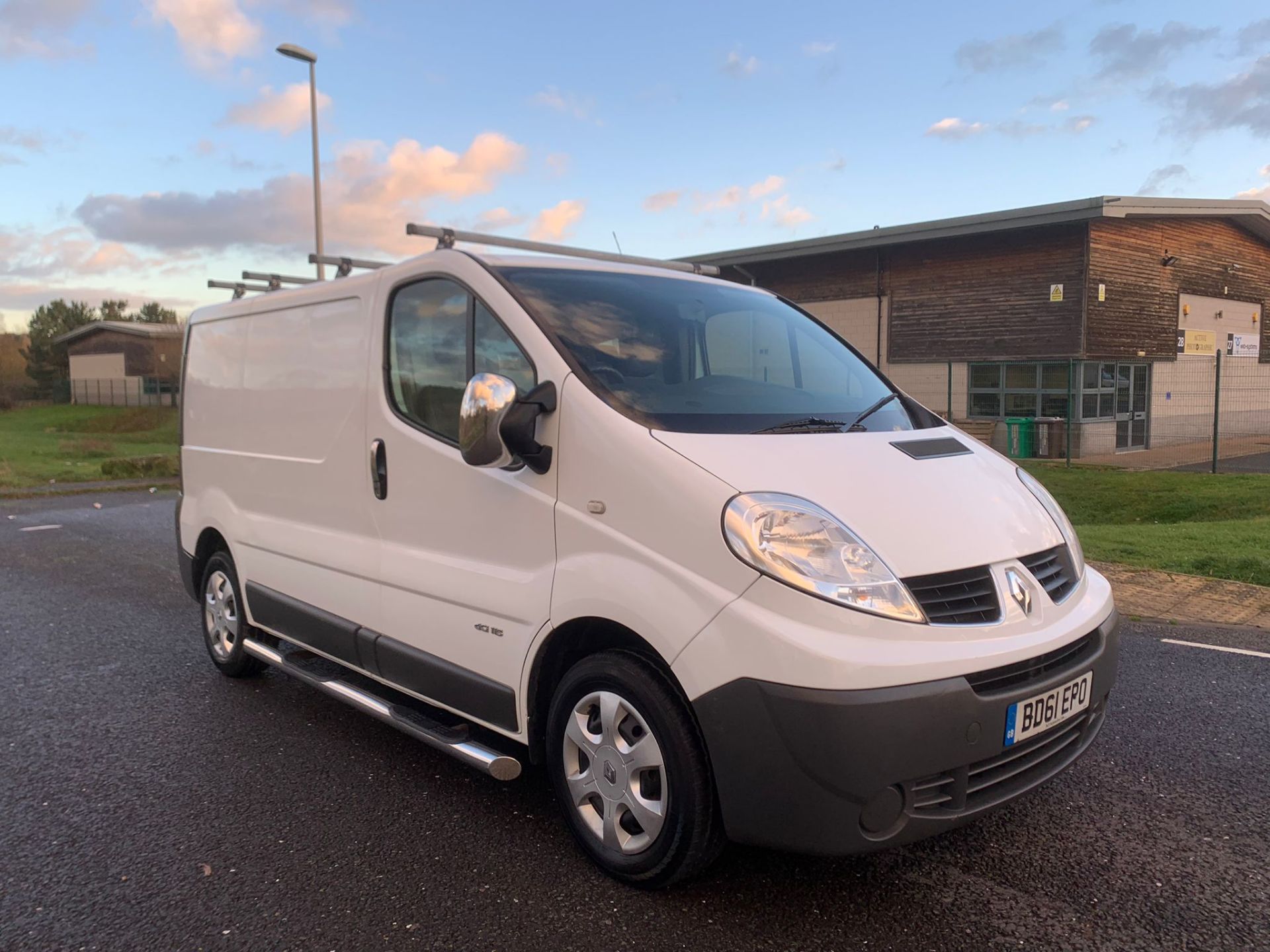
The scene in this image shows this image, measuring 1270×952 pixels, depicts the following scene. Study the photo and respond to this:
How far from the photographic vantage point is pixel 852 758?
2.47 meters

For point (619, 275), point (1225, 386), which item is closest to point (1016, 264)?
point (1225, 386)

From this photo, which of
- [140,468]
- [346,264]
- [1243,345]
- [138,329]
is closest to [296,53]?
[140,468]

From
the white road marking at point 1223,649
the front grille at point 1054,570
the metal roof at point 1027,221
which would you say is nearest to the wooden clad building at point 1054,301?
the metal roof at point 1027,221

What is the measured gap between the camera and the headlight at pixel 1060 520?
10.8 ft

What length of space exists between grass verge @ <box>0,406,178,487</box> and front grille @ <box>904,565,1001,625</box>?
19.1 metres

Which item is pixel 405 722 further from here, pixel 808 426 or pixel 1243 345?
pixel 1243 345

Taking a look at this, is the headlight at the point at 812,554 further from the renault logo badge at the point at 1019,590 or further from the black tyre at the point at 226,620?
the black tyre at the point at 226,620

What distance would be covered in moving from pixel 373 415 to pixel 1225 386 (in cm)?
2785

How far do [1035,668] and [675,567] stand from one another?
1.09 meters

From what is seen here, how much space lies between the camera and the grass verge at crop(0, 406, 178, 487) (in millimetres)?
19453

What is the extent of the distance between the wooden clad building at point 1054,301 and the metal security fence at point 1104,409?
0.16 ft

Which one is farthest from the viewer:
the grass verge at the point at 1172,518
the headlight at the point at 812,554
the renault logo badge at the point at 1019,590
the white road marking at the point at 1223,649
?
the grass verge at the point at 1172,518

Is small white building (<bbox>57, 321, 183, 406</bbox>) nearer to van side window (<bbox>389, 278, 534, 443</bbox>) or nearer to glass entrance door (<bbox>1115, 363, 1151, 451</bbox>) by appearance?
glass entrance door (<bbox>1115, 363, 1151, 451</bbox>)

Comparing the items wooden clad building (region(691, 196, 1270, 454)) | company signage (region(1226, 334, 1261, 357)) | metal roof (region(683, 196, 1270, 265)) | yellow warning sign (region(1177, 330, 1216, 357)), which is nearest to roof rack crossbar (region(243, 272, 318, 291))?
metal roof (region(683, 196, 1270, 265))
